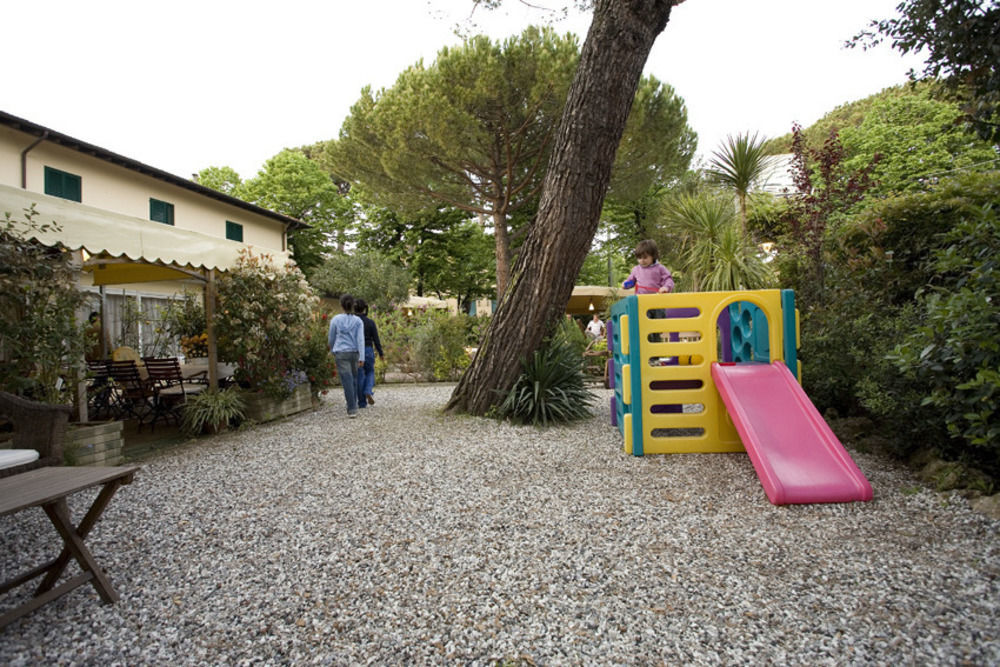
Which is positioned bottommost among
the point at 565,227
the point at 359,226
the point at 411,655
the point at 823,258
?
the point at 411,655

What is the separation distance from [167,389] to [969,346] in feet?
24.7

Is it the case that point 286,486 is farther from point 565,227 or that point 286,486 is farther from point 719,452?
point 565,227

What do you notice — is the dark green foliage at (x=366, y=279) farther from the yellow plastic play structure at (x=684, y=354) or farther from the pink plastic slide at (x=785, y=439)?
the pink plastic slide at (x=785, y=439)

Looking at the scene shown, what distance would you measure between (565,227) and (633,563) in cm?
385

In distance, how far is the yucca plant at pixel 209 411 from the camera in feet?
18.6

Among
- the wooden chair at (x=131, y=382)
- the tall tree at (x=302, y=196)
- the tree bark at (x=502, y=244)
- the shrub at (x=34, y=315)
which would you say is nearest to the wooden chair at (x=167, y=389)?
the wooden chair at (x=131, y=382)

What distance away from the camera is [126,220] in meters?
4.66

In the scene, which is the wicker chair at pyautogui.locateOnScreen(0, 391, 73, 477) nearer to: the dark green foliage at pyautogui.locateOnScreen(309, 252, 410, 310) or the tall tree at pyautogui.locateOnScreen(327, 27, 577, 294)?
the tall tree at pyautogui.locateOnScreen(327, 27, 577, 294)

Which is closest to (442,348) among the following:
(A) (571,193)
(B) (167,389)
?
(B) (167,389)

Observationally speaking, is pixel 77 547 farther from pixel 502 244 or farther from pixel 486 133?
pixel 502 244

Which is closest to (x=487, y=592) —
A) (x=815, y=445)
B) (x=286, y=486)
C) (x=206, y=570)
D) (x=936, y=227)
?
(x=206, y=570)

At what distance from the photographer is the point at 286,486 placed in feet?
12.0

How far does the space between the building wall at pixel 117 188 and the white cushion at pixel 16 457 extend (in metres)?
6.95

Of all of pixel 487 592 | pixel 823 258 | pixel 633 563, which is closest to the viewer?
A: pixel 487 592
